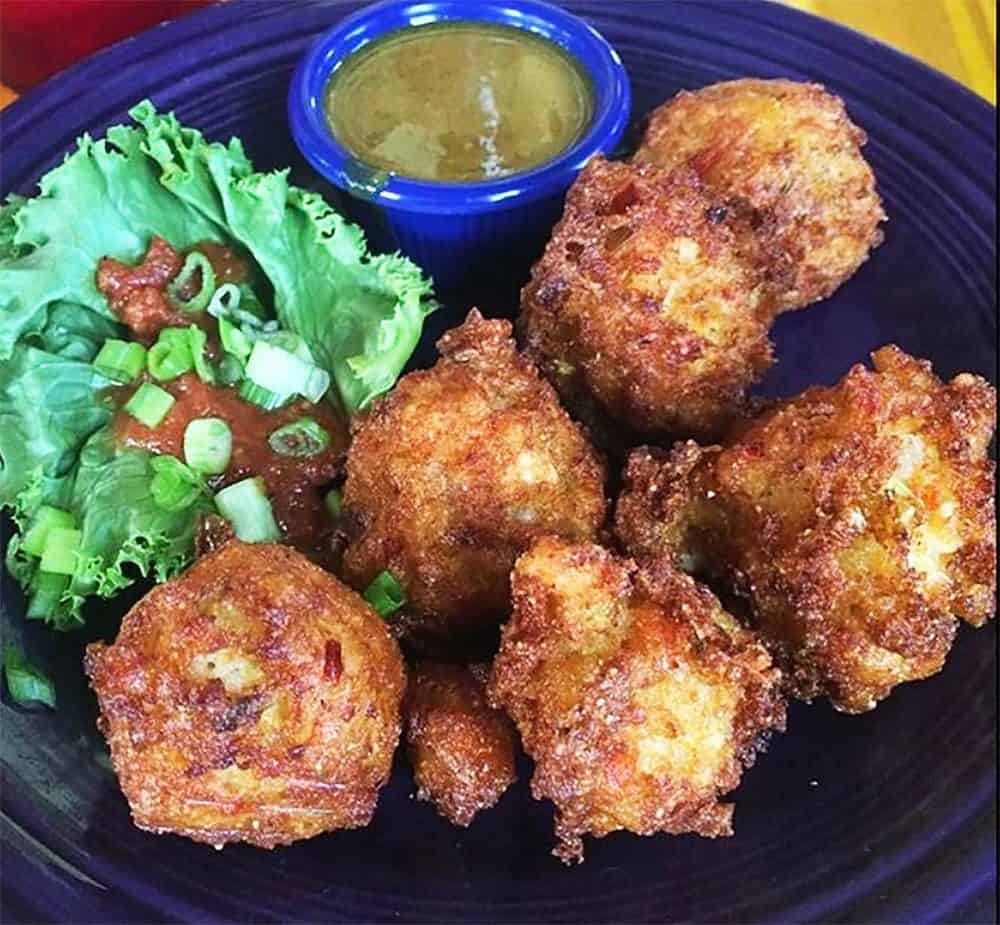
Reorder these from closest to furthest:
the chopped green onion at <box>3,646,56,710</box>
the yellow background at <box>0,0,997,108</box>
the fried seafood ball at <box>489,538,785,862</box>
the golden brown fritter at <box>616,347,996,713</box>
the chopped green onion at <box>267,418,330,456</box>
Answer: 1. the fried seafood ball at <box>489,538,785,862</box>
2. the golden brown fritter at <box>616,347,996,713</box>
3. the chopped green onion at <box>3,646,56,710</box>
4. the chopped green onion at <box>267,418,330,456</box>
5. the yellow background at <box>0,0,997,108</box>

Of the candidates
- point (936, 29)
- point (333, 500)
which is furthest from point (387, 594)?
point (936, 29)

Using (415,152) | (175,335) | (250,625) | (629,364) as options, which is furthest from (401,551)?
(415,152)

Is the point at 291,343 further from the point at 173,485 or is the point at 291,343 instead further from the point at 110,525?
the point at 110,525

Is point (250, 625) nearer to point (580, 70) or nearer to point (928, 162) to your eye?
point (580, 70)

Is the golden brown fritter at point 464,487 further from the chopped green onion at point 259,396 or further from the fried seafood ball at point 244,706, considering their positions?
the chopped green onion at point 259,396

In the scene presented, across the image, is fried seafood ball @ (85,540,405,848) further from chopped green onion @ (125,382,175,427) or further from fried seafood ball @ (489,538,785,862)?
chopped green onion @ (125,382,175,427)

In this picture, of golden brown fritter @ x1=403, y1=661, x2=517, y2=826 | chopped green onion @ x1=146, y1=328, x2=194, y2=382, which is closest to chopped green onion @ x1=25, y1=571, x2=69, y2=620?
chopped green onion @ x1=146, y1=328, x2=194, y2=382
